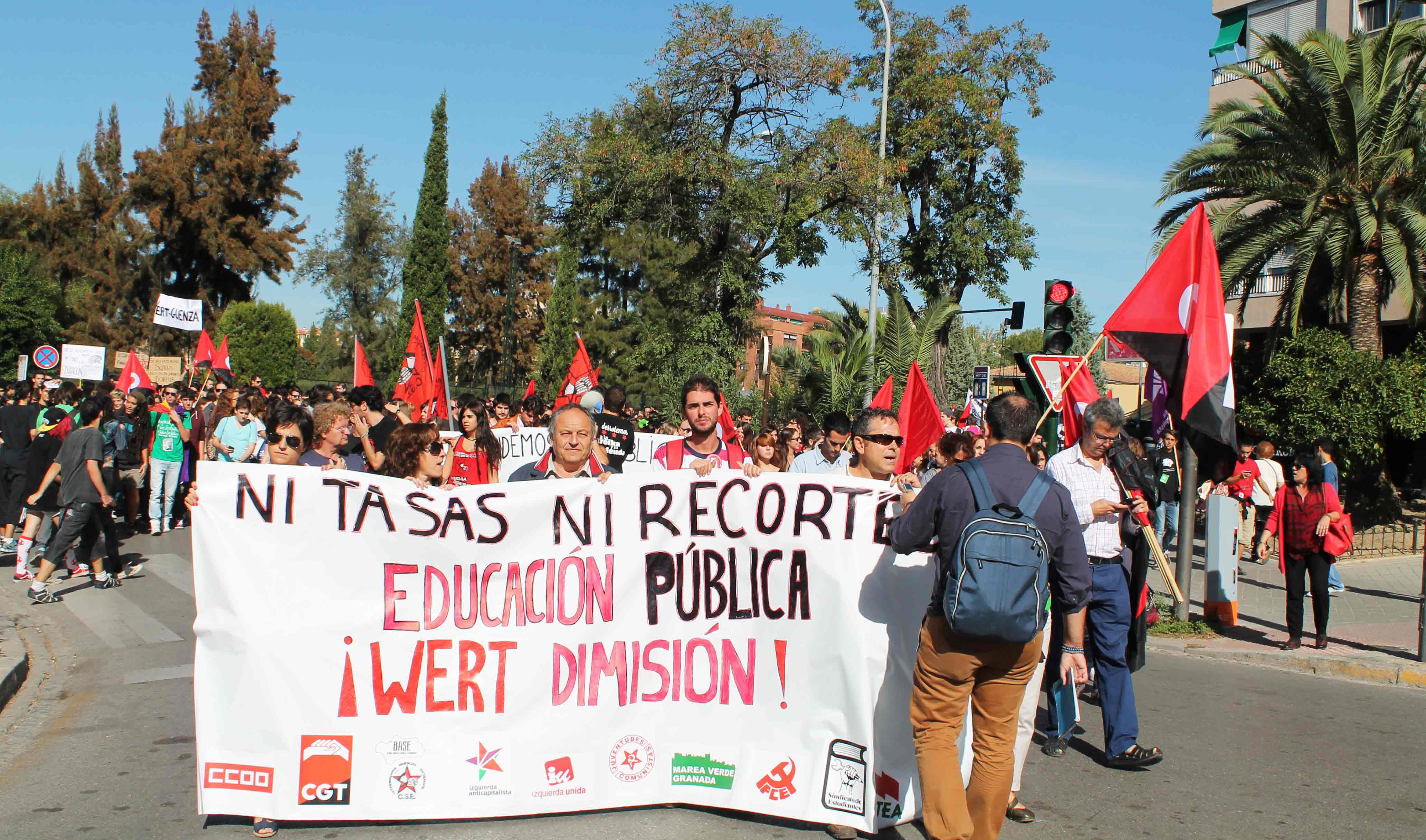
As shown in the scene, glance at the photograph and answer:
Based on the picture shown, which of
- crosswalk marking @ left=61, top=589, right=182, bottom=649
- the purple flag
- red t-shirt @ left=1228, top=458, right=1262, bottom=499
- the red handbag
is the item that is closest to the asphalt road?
crosswalk marking @ left=61, top=589, right=182, bottom=649

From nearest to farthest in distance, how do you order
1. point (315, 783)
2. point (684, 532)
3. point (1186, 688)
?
point (315, 783) < point (684, 532) < point (1186, 688)

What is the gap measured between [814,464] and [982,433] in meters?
4.70

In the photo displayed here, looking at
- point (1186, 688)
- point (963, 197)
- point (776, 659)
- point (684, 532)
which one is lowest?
point (1186, 688)

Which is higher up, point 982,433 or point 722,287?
point 722,287

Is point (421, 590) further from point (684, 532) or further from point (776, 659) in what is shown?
point (776, 659)

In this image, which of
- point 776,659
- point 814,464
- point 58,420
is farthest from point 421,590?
point 58,420

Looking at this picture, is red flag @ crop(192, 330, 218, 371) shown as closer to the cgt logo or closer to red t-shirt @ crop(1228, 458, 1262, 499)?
the cgt logo

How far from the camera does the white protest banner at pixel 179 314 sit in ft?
77.2

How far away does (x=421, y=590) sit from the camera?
455cm

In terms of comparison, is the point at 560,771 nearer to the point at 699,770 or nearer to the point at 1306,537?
the point at 699,770

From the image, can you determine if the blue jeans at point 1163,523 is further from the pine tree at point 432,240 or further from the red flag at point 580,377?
the pine tree at point 432,240

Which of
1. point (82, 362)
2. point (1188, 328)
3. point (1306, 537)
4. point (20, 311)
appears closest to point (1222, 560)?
point (1306, 537)

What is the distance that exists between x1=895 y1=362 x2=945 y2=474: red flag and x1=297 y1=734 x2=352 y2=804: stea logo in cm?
484

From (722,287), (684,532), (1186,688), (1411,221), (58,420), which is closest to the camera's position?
(684,532)
